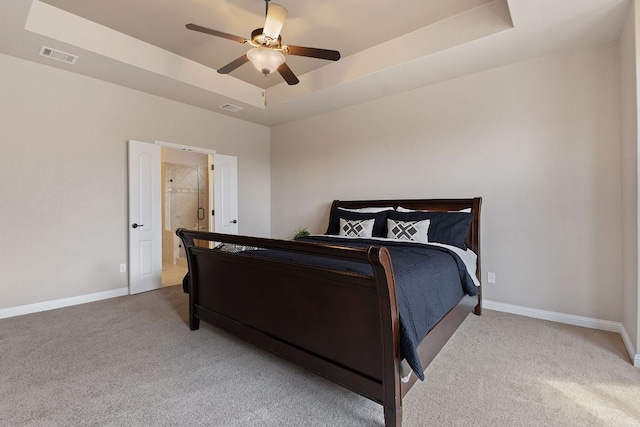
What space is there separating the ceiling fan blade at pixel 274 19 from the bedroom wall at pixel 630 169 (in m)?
2.57

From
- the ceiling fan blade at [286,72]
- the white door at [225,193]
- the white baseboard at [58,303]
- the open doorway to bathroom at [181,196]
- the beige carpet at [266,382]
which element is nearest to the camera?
the beige carpet at [266,382]

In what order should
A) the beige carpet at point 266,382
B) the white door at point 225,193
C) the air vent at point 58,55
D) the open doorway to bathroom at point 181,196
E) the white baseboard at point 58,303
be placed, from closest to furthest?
the beige carpet at point 266,382 < the air vent at point 58,55 < the white baseboard at point 58,303 < the white door at point 225,193 < the open doorway to bathroom at point 181,196

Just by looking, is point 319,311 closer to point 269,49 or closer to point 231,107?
point 269,49

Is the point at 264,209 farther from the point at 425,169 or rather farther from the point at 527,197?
the point at 527,197

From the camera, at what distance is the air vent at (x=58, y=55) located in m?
3.01

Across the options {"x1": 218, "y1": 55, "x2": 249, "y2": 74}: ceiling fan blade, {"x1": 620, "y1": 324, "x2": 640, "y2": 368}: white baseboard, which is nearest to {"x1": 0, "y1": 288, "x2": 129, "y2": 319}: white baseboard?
{"x1": 218, "y1": 55, "x2": 249, "y2": 74}: ceiling fan blade

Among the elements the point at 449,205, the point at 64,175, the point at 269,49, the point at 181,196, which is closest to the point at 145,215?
the point at 64,175

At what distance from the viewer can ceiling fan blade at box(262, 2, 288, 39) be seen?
7.27ft

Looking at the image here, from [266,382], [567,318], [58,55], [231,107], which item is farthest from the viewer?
[231,107]

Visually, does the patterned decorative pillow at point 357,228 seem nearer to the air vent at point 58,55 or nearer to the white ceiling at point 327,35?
the white ceiling at point 327,35

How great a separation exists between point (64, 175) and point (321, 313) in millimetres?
3588

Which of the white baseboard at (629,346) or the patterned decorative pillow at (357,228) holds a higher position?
the patterned decorative pillow at (357,228)

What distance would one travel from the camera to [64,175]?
348 cm

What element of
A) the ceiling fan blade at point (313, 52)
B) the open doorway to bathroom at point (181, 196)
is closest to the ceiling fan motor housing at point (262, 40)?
the ceiling fan blade at point (313, 52)
